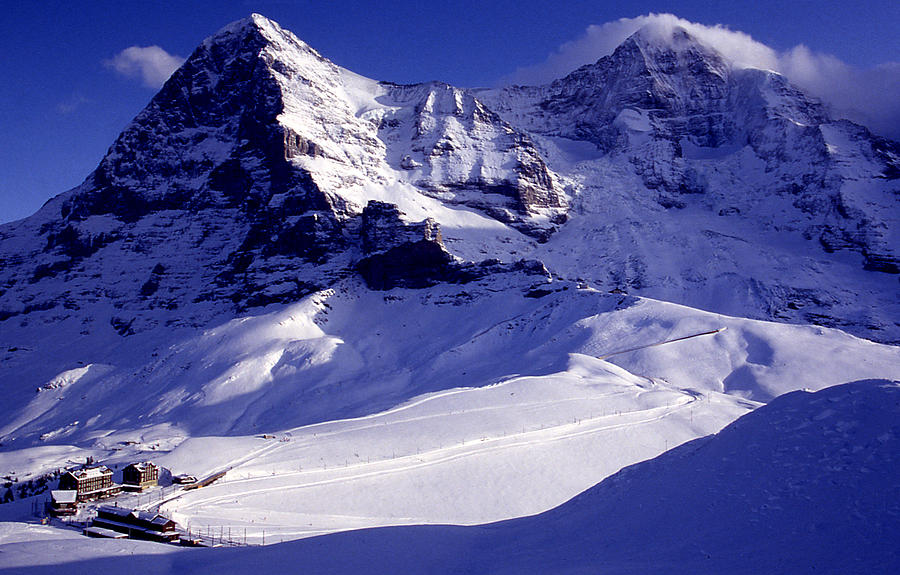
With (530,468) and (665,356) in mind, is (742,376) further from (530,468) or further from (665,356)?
(530,468)

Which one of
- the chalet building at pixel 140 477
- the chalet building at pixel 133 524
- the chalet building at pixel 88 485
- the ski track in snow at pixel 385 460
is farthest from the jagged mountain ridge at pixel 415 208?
the chalet building at pixel 133 524

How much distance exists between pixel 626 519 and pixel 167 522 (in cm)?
2439

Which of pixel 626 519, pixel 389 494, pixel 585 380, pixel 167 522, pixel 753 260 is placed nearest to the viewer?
pixel 626 519

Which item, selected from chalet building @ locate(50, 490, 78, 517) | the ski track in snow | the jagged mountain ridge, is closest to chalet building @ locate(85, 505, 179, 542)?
the ski track in snow

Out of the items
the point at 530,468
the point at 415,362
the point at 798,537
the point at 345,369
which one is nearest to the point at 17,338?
the point at 345,369

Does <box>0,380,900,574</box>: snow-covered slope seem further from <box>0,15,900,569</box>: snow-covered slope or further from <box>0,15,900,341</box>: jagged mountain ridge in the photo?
<box>0,15,900,341</box>: jagged mountain ridge

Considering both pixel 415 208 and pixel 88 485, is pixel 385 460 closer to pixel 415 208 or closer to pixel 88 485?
pixel 88 485

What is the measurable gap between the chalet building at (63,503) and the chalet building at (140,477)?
4795mm

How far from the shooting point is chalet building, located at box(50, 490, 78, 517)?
4385 centimetres

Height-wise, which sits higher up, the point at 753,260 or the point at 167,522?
the point at 753,260

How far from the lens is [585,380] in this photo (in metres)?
77.1

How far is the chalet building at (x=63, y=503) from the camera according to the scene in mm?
43853

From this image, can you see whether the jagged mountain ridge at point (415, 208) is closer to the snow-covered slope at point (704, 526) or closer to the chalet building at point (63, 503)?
the chalet building at point (63, 503)

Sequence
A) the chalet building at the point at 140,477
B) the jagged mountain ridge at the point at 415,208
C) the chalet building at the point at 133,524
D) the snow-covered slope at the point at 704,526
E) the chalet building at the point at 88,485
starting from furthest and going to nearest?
the jagged mountain ridge at the point at 415,208
the chalet building at the point at 140,477
the chalet building at the point at 88,485
the chalet building at the point at 133,524
the snow-covered slope at the point at 704,526
